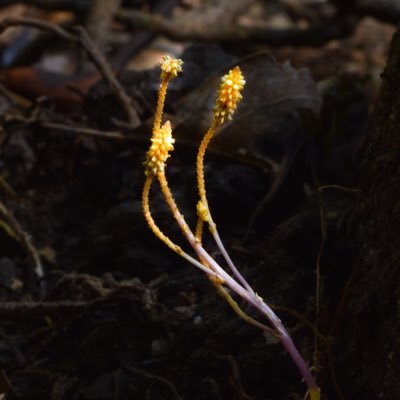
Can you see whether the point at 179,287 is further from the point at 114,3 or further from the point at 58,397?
the point at 114,3

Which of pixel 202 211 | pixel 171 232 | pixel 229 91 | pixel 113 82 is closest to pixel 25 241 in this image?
pixel 171 232

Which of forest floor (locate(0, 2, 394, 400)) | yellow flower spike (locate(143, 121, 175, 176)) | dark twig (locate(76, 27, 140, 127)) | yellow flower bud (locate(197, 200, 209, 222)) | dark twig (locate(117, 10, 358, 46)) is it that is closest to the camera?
yellow flower spike (locate(143, 121, 175, 176))

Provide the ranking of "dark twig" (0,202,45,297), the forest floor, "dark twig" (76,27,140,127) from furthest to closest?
"dark twig" (76,27,140,127), "dark twig" (0,202,45,297), the forest floor

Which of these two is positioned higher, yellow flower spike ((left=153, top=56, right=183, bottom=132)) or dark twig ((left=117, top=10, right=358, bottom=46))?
dark twig ((left=117, top=10, right=358, bottom=46))

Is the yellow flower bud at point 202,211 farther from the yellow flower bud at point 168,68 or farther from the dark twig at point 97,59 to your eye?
the dark twig at point 97,59

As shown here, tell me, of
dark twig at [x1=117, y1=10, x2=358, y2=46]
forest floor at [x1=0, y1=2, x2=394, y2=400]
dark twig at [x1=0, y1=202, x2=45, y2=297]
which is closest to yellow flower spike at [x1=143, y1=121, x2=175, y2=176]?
forest floor at [x1=0, y1=2, x2=394, y2=400]

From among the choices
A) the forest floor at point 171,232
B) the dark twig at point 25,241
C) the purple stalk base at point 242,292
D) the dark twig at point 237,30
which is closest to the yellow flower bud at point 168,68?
the purple stalk base at point 242,292

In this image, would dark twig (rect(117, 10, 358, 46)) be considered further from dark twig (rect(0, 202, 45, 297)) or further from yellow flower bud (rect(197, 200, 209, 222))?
yellow flower bud (rect(197, 200, 209, 222))
